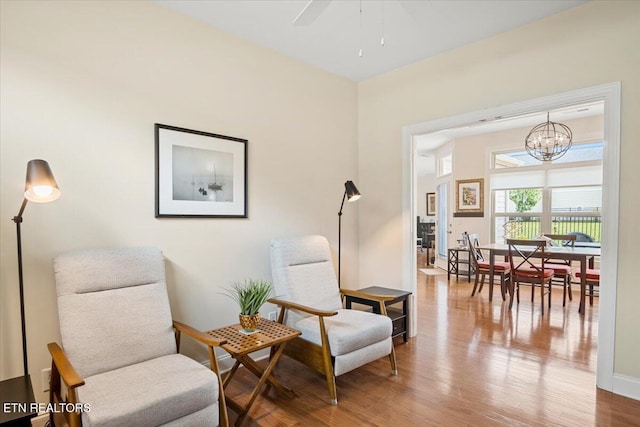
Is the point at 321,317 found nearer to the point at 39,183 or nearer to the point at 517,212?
the point at 39,183

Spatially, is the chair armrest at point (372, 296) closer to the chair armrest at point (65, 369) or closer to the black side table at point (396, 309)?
the black side table at point (396, 309)

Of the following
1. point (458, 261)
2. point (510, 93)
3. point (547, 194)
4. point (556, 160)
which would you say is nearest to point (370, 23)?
point (510, 93)

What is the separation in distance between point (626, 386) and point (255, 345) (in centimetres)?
258

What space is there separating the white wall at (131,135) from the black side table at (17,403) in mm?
328

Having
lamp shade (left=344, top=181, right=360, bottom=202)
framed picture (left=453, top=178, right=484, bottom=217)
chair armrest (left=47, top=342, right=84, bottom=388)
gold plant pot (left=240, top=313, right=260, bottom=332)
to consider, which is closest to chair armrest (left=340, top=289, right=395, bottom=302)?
lamp shade (left=344, top=181, right=360, bottom=202)

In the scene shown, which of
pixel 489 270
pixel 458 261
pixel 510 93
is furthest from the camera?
pixel 458 261

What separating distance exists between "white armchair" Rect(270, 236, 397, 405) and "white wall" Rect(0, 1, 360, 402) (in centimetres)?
30

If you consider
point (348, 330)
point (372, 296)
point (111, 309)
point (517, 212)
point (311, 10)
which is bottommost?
point (348, 330)

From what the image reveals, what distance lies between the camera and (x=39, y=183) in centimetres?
160

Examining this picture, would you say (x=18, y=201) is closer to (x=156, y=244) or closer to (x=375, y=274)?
(x=156, y=244)

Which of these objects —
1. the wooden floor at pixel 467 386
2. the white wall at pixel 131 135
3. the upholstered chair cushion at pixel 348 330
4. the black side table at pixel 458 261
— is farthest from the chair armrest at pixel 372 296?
the black side table at pixel 458 261

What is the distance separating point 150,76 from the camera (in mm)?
2404

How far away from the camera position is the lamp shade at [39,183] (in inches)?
63.2

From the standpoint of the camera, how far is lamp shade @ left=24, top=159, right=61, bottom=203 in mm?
1604
